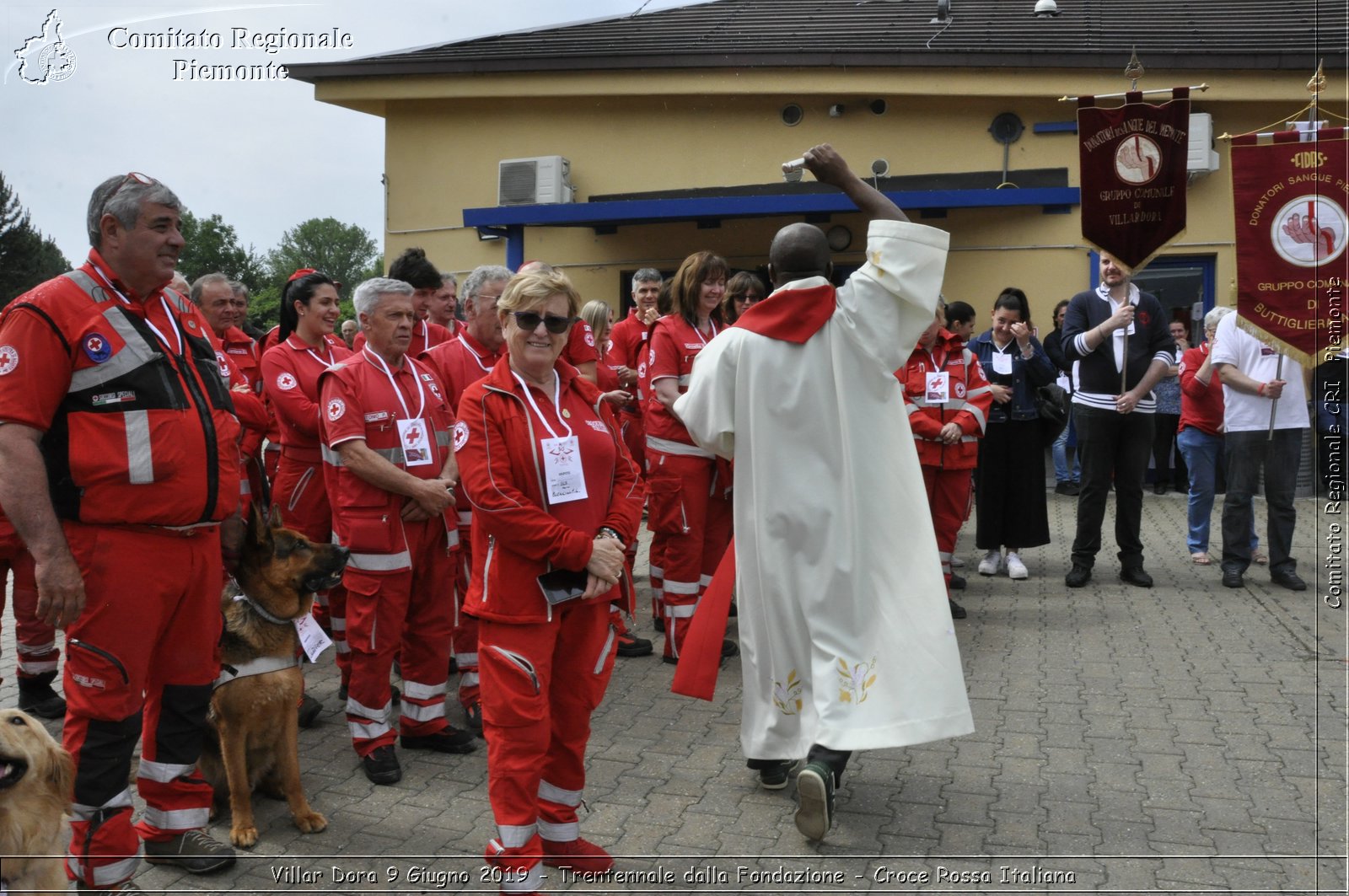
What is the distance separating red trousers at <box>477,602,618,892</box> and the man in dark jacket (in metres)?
6.08

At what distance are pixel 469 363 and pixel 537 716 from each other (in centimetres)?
276

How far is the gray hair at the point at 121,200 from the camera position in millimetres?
3672

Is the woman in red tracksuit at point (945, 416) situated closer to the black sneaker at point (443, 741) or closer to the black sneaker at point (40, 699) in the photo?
the black sneaker at point (443, 741)

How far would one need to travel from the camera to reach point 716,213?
15383 mm

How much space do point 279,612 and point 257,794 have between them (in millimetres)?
862

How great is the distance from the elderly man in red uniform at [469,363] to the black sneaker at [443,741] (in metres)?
0.39

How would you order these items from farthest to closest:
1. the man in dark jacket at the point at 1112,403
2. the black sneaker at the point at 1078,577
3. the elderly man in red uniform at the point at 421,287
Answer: the black sneaker at the point at 1078,577 → the man in dark jacket at the point at 1112,403 → the elderly man in red uniform at the point at 421,287

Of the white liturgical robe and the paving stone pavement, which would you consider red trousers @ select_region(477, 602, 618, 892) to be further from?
the white liturgical robe

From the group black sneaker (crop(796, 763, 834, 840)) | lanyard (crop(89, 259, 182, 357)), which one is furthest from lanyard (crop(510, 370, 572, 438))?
black sneaker (crop(796, 763, 834, 840))

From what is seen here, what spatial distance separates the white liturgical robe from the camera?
4273mm

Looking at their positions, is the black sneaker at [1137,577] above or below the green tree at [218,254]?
below

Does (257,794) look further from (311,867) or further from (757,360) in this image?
(757,360)

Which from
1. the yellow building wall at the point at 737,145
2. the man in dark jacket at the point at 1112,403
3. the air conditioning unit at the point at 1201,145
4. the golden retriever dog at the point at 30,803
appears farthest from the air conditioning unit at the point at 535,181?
the golden retriever dog at the point at 30,803

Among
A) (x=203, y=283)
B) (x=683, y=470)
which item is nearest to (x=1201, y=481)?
(x=683, y=470)
